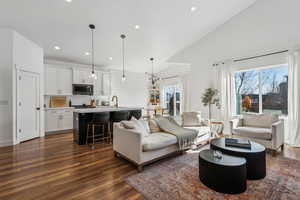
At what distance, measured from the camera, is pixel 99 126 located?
4441 millimetres

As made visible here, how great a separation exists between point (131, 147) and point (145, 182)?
67 cm

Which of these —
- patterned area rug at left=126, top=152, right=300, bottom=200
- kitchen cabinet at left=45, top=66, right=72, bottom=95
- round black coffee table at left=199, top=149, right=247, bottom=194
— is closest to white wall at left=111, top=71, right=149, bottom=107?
kitchen cabinet at left=45, top=66, right=72, bottom=95

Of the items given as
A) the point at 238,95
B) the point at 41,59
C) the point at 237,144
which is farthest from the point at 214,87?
the point at 41,59

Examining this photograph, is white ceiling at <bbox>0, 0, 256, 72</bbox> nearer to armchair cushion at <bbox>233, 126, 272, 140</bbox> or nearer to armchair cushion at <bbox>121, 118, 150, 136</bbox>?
armchair cushion at <bbox>121, 118, 150, 136</bbox>

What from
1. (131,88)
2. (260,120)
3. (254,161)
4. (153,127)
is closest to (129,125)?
(153,127)

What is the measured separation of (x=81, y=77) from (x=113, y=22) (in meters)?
2.80

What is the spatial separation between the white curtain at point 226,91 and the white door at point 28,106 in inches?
235

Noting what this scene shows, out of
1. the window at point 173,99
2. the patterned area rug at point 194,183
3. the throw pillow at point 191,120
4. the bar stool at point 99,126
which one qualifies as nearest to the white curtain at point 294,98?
the patterned area rug at point 194,183

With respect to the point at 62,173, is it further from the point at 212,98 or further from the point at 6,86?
the point at 212,98

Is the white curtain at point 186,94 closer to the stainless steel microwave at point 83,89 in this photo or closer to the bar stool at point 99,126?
the bar stool at point 99,126

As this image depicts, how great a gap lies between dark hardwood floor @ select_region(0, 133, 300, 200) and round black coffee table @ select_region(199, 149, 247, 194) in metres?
1.00

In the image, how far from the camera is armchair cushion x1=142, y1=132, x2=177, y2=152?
2.63 metres

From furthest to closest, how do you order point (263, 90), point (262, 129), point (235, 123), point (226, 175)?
1. point (263, 90)
2. point (235, 123)
3. point (262, 129)
4. point (226, 175)

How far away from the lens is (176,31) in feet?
16.2
